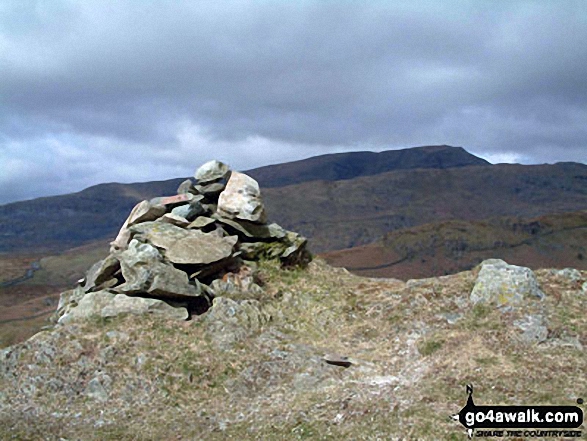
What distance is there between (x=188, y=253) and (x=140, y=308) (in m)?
3.21

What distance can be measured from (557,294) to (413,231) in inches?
3888

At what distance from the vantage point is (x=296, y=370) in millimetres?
16031

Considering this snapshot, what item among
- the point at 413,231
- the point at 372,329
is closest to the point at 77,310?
the point at 372,329

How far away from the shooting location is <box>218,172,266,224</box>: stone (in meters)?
24.3

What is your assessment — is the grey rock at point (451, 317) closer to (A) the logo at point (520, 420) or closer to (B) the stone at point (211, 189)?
(A) the logo at point (520, 420)

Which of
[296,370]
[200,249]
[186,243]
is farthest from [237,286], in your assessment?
[296,370]

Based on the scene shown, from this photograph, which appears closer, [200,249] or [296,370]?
[296,370]

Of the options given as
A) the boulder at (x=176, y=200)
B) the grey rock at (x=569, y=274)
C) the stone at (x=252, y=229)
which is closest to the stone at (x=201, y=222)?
the stone at (x=252, y=229)

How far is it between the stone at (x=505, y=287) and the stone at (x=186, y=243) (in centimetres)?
A: 1003

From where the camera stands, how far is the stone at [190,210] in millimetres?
24266

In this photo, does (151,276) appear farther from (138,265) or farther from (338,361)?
(338,361)

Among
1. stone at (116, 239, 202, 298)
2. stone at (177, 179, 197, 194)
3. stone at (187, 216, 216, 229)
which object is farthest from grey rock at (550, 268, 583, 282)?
stone at (177, 179, 197, 194)

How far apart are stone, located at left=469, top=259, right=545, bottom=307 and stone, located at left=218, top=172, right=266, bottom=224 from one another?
10348 mm

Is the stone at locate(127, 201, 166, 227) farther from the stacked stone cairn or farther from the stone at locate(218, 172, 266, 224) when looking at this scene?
the stone at locate(218, 172, 266, 224)
